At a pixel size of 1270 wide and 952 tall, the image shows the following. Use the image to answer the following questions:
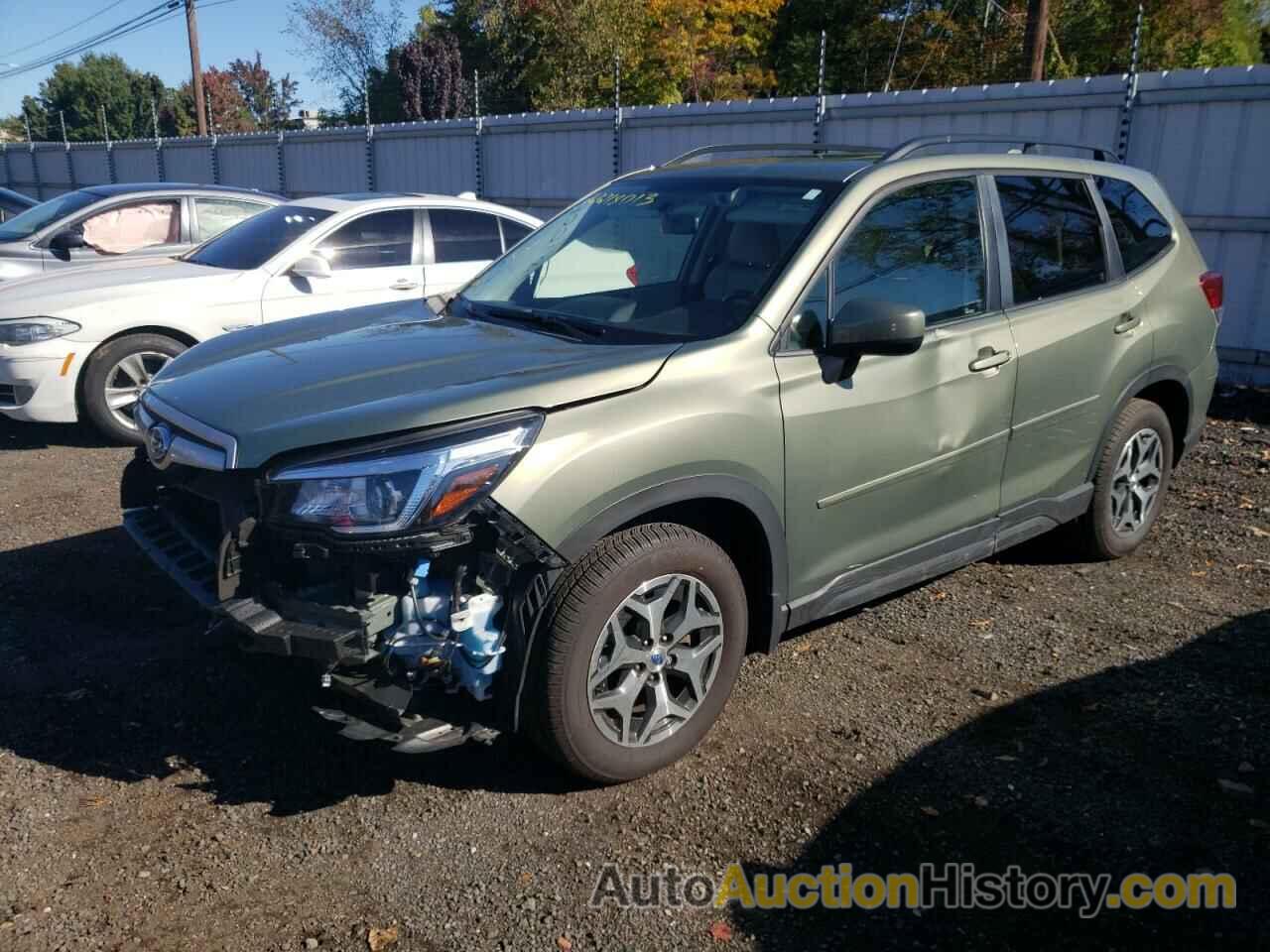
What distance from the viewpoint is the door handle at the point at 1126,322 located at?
15.7ft

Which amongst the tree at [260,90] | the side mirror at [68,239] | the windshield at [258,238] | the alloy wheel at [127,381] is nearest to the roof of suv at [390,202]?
the windshield at [258,238]

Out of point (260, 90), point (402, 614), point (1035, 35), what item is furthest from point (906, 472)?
point (260, 90)

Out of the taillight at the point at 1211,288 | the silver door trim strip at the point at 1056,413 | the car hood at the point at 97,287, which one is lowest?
the silver door trim strip at the point at 1056,413

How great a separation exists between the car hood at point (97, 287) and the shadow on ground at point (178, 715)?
9.51 ft

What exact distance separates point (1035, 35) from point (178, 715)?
16638 mm

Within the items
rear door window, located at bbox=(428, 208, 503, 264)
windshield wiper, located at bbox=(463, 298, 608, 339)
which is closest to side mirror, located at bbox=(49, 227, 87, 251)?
rear door window, located at bbox=(428, 208, 503, 264)

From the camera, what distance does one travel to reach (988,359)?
13.6 ft

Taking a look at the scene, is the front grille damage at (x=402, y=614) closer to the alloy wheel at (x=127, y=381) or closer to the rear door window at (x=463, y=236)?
the alloy wheel at (x=127, y=381)

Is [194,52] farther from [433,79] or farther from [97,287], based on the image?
[97,287]

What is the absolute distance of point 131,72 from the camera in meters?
74.5

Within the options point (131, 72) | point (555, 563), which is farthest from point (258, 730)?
point (131, 72)

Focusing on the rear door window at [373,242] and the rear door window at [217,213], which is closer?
the rear door window at [373,242]

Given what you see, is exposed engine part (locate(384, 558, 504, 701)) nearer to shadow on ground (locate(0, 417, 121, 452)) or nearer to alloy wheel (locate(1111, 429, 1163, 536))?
alloy wheel (locate(1111, 429, 1163, 536))

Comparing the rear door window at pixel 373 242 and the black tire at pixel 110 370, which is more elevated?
the rear door window at pixel 373 242
